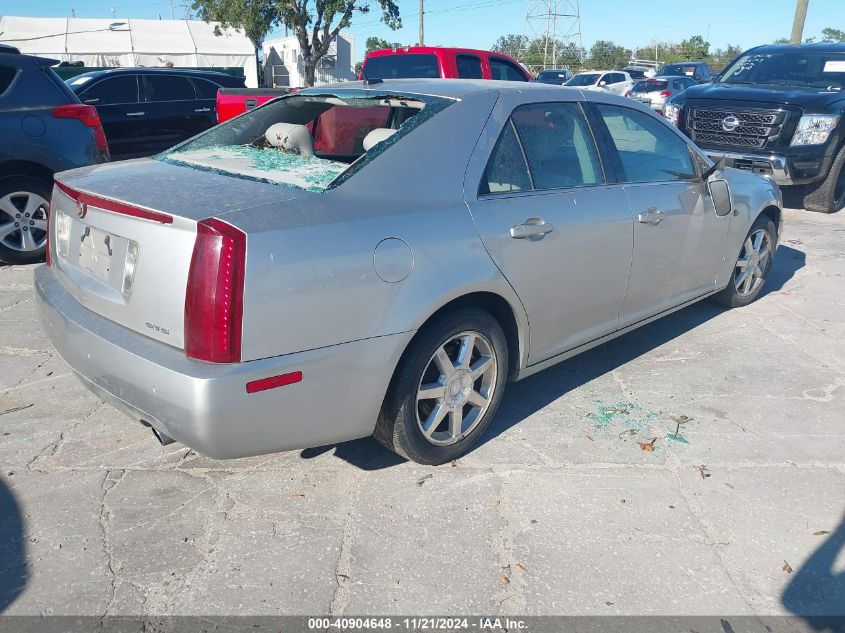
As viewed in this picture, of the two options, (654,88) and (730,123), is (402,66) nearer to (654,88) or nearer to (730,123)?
(730,123)

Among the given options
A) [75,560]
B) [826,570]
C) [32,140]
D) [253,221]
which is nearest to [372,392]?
[253,221]

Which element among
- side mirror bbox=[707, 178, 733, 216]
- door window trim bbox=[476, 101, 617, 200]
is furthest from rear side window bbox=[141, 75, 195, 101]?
side mirror bbox=[707, 178, 733, 216]

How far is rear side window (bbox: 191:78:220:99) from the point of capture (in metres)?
11.2

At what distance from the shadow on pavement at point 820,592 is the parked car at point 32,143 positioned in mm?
6059

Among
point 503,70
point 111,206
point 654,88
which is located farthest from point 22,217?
point 654,88

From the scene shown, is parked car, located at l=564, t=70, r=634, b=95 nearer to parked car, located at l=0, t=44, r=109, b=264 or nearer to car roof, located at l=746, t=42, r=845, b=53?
car roof, located at l=746, t=42, r=845, b=53

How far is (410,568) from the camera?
105 inches

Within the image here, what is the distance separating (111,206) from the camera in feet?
9.05

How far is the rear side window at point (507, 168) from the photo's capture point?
10.7 ft

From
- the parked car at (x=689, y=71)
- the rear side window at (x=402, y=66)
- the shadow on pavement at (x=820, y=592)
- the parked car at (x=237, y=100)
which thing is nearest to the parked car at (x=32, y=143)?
the parked car at (x=237, y=100)

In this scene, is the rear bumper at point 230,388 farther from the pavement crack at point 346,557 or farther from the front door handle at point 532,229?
the front door handle at point 532,229

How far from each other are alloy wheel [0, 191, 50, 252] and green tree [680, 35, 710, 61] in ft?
209

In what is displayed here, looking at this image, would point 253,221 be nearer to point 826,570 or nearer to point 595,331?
point 595,331

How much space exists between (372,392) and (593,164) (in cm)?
188
